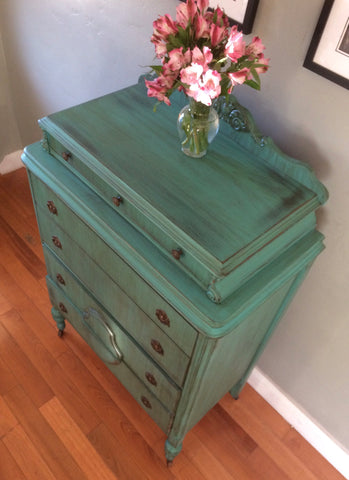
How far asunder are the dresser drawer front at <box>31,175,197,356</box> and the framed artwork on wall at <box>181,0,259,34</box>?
721mm

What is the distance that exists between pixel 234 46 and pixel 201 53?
72 mm

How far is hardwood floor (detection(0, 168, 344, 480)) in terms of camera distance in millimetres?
1725

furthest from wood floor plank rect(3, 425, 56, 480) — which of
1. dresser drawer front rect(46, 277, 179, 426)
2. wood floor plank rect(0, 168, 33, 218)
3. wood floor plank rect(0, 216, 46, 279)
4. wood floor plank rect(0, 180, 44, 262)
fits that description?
wood floor plank rect(0, 168, 33, 218)

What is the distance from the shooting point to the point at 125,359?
1522mm

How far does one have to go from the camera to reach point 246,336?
50.1 inches

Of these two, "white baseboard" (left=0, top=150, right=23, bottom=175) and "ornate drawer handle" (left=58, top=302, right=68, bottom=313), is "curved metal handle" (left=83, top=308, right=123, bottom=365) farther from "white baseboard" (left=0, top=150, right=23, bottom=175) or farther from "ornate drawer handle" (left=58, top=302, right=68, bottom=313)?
"white baseboard" (left=0, top=150, right=23, bottom=175)

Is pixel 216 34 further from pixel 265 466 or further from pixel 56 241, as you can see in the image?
pixel 265 466

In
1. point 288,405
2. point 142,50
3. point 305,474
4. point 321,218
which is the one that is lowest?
point 305,474

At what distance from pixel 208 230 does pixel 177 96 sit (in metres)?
0.57

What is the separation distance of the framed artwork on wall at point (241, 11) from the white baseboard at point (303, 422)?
148cm

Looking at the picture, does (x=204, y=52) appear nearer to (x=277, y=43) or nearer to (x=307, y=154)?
(x=277, y=43)

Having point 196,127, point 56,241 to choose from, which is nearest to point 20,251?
point 56,241

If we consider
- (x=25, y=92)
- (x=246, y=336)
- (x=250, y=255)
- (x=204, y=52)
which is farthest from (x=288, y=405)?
(x=25, y=92)

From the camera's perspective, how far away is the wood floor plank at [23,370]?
189 centimetres
